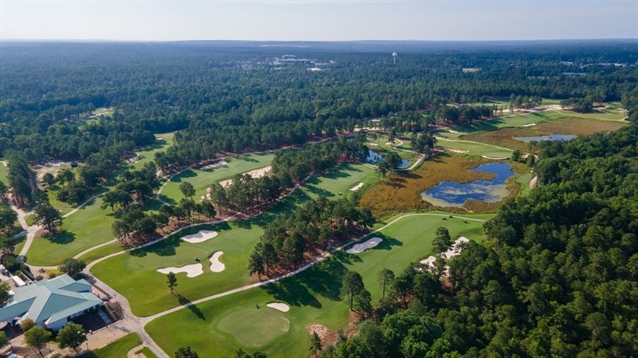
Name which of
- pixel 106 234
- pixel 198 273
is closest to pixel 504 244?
pixel 198 273

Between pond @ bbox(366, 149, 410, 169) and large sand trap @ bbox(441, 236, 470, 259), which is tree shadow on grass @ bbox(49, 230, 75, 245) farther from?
pond @ bbox(366, 149, 410, 169)

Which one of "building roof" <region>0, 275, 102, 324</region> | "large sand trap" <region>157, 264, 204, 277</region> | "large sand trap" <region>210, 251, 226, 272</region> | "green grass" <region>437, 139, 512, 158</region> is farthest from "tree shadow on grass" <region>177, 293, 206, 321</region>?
"green grass" <region>437, 139, 512, 158</region>

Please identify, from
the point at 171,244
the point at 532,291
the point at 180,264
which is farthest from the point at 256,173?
the point at 532,291

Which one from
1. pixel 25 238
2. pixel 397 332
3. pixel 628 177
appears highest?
pixel 628 177

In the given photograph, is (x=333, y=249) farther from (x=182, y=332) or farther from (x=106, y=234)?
(x=106, y=234)

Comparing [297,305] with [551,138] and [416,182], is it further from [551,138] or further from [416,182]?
[551,138]

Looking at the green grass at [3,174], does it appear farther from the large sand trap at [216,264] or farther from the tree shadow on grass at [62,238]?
the large sand trap at [216,264]
